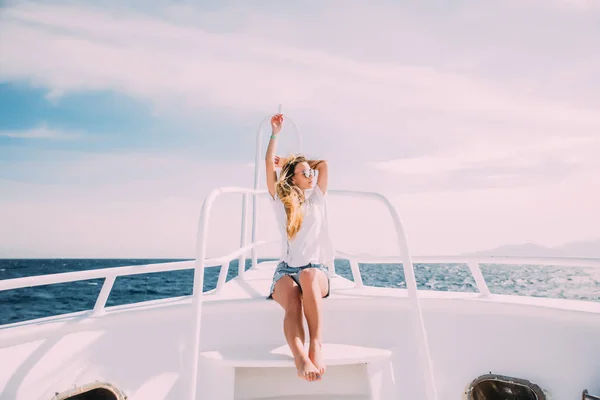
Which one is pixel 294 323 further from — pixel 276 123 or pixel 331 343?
pixel 276 123

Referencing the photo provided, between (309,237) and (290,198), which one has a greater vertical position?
(290,198)

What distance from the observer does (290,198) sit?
2.32 m

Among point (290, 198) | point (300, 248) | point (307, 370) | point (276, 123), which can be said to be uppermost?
point (276, 123)

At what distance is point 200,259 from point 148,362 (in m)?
1.00

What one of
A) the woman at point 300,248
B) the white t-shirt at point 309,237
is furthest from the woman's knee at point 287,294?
the white t-shirt at point 309,237

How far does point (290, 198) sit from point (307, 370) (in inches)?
39.4

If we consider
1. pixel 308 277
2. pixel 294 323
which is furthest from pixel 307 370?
pixel 308 277

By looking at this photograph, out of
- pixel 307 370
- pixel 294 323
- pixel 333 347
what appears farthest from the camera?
pixel 333 347

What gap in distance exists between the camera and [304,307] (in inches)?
78.9

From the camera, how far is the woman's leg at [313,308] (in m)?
1.80

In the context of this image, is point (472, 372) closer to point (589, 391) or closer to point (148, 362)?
point (589, 391)

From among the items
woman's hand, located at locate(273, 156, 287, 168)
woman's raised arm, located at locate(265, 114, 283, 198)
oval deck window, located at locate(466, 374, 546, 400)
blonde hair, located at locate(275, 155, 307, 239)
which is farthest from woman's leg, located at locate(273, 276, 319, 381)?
oval deck window, located at locate(466, 374, 546, 400)

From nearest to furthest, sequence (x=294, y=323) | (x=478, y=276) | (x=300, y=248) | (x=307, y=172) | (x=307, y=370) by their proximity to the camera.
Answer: (x=307, y=370) → (x=294, y=323) → (x=300, y=248) → (x=307, y=172) → (x=478, y=276)

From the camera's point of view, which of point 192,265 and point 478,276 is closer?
point 192,265
